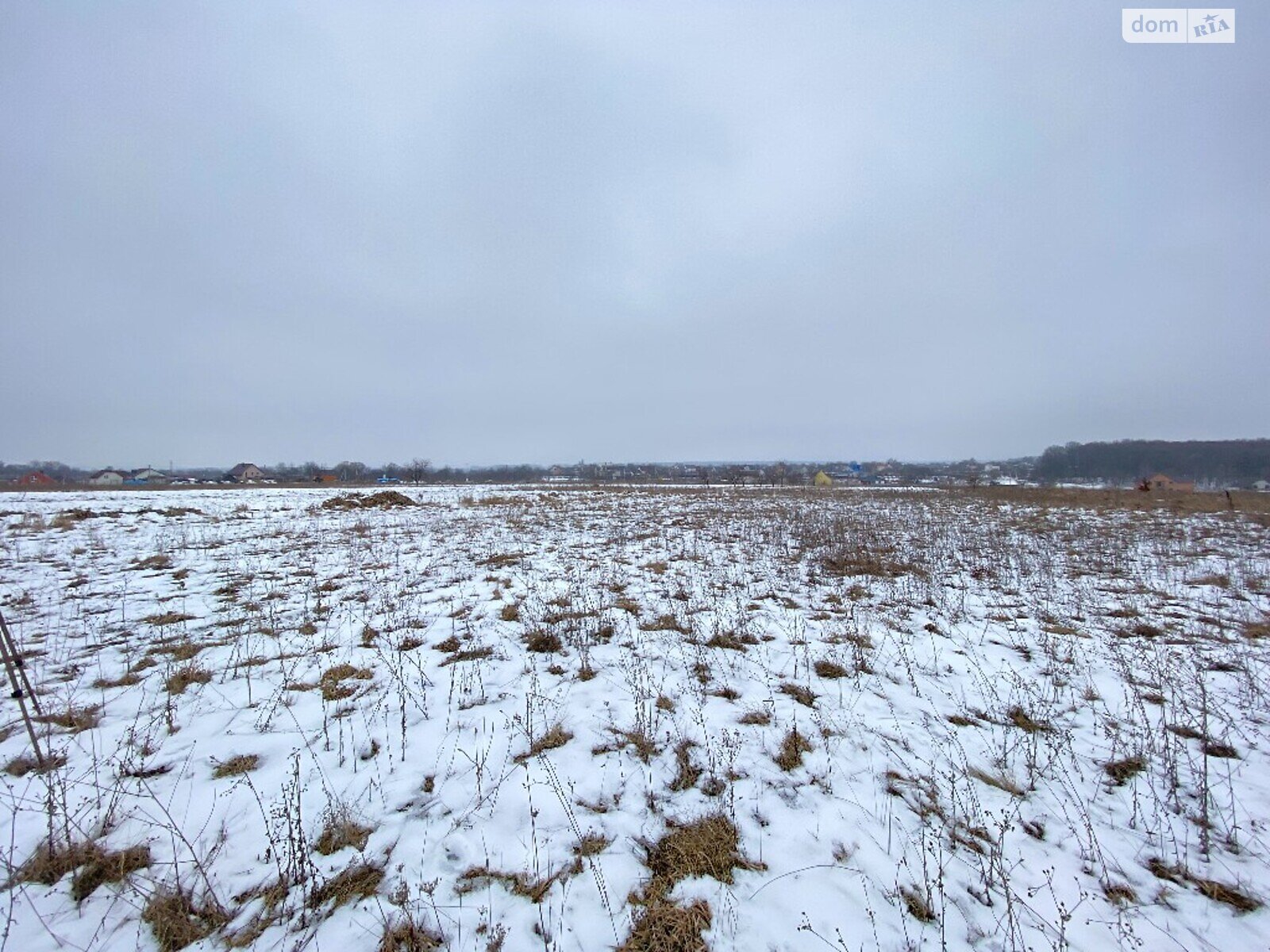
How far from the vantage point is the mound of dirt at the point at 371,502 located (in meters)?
23.5

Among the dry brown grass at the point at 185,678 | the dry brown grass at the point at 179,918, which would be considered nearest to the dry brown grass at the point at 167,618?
the dry brown grass at the point at 185,678

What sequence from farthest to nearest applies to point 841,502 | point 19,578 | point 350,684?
point 841,502
point 19,578
point 350,684

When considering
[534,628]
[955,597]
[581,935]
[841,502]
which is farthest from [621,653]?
[841,502]

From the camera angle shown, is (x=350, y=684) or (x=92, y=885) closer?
(x=92, y=885)

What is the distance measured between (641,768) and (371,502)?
2488 centimetres

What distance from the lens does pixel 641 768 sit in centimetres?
347

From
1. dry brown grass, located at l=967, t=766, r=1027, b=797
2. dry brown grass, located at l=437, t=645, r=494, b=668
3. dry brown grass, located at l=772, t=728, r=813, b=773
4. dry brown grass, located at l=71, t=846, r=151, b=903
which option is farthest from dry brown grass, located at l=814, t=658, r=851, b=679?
dry brown grass, located at l=71, t=846, r=151, b=903

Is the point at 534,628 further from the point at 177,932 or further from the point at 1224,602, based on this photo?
the point at 1224,602

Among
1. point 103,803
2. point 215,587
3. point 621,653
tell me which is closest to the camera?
point 103,803

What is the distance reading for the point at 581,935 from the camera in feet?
7.54

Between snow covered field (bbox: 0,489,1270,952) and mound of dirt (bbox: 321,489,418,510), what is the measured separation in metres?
16.1

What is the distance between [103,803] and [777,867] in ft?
13.8

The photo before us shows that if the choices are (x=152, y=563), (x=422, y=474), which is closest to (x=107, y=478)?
(x=422, y=474)

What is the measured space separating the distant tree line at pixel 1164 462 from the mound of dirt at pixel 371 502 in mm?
97769
